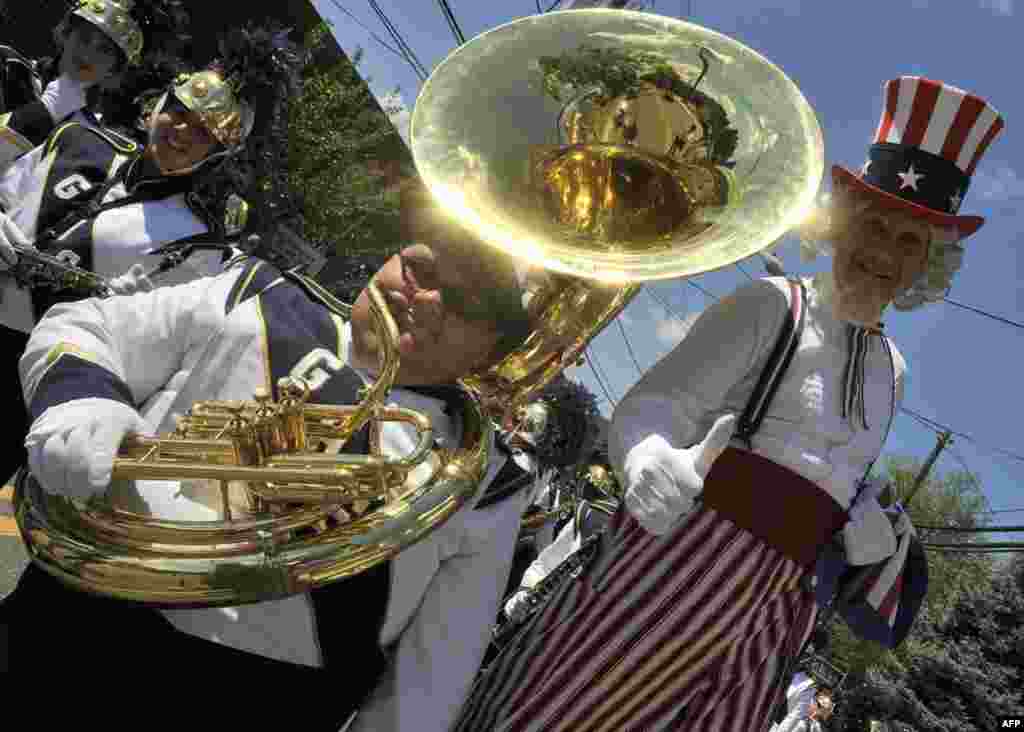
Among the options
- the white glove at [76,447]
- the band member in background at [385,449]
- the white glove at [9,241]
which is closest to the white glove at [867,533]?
the band member in background at [385,449]

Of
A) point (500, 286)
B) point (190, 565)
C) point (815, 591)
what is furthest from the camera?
point (815, 591)

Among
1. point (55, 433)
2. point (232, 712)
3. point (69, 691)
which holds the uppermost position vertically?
point (55, 433)

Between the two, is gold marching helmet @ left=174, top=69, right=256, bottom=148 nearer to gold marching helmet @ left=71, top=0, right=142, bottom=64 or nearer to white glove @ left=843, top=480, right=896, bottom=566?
gold marching helmet @ left=71, top=0, right=142, bottom=64

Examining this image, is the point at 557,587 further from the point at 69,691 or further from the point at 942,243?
the point at 942,243

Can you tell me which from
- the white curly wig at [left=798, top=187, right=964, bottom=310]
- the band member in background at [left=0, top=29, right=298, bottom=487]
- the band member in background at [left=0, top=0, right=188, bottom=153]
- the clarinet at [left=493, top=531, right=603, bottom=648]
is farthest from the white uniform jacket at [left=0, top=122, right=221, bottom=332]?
the white curly wig at [left=798, top=187, right=964, bottom=310]

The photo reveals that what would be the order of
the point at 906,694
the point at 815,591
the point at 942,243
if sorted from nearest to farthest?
the point at 815,591 < the point at 942,243 < the point at 906,694

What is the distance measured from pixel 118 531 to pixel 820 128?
5.33ft

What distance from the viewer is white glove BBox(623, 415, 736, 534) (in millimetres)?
1532

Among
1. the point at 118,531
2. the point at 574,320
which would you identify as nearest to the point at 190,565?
the point at 118,531

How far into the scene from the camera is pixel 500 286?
157 centimetres

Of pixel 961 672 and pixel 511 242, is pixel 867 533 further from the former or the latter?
pixel 961 672

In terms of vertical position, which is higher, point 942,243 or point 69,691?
point 942,243

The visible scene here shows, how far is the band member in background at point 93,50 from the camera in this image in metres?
3.10

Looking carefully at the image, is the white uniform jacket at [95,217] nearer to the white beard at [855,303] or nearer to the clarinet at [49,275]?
the clarinet at [49,275]
